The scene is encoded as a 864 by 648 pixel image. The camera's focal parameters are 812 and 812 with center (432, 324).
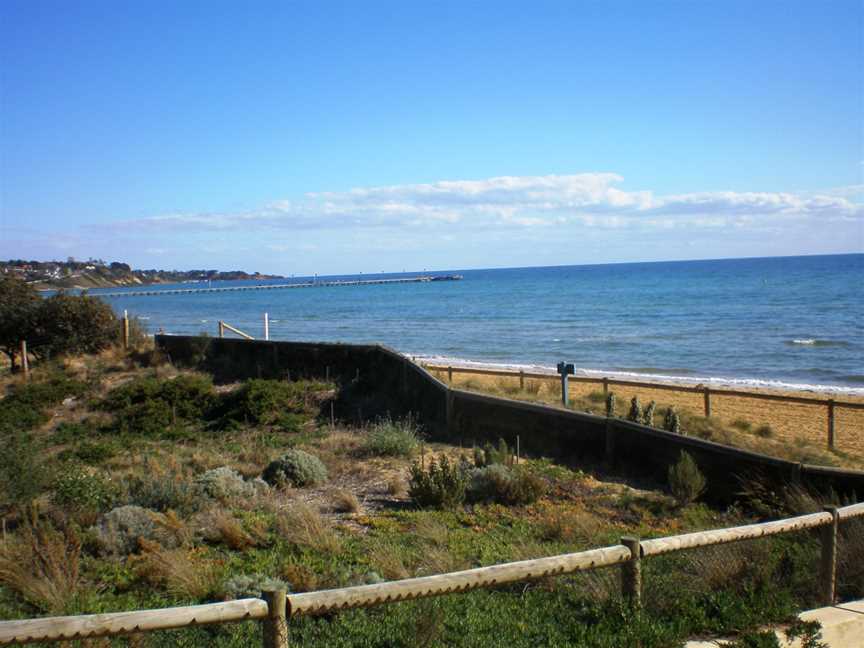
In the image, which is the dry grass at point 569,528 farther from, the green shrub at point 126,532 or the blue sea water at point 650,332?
the blue sea water at point 650,332

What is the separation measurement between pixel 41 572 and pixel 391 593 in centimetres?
366

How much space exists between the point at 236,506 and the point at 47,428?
12095mm

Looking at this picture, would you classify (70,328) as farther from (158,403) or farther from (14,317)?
(158,403)

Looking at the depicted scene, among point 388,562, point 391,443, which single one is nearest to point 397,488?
point 391,443

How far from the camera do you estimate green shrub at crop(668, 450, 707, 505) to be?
35.3ft

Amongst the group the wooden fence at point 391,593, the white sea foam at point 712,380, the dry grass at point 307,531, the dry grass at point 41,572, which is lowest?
the white sea foam at point 712,380

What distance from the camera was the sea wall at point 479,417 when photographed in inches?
440

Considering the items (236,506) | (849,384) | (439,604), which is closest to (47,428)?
(236,506)

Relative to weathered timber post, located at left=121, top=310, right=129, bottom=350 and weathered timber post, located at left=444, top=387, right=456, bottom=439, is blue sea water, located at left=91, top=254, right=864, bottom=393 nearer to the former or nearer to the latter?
weathered timber post, located at left=121, top=310, right=129, bottom=350

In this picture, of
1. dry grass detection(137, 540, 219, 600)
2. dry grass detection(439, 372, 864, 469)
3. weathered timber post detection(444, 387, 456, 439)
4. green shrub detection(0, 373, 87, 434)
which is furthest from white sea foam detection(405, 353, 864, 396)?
dry grass detection(137, 540, 219, 600)

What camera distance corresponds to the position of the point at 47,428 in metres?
20.4

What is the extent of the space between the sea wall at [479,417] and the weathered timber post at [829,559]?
3.55 meters

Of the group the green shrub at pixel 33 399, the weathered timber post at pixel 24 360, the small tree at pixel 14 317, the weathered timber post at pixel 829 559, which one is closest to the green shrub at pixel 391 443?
the weathered timber post at pixel 829 559

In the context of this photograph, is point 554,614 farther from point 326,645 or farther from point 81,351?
point 81,351
